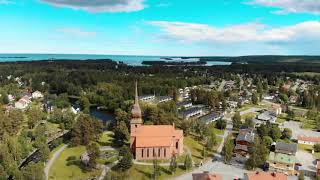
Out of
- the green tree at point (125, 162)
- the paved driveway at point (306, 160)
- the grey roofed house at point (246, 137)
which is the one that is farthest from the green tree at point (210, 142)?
the green tree at point (125, 162)

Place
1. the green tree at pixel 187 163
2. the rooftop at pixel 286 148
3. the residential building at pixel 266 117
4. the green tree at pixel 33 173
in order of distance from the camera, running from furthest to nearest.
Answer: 1. the residential building at pixel 266 117
2. the rooftop at pixel 286 148
3. the green tree at pixel 187 163
4. the green tree at pixel 33 173

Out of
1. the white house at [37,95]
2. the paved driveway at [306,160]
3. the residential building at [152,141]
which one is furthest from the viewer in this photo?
the white house at [37,95]

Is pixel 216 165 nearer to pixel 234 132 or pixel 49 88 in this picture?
pixel 234 132

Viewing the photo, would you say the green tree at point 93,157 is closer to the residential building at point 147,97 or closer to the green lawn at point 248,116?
the green lawn at point 248,116

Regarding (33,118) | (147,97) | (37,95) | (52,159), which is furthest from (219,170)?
(37,95)

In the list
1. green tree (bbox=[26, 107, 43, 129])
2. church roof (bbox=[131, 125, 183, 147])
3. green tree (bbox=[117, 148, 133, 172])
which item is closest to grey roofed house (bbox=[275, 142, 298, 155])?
church roof (bbox=[131, 125, 183, 147])

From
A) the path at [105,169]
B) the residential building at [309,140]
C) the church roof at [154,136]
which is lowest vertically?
the residential building at [309,140]

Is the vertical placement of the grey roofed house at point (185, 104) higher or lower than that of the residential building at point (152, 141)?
lower
